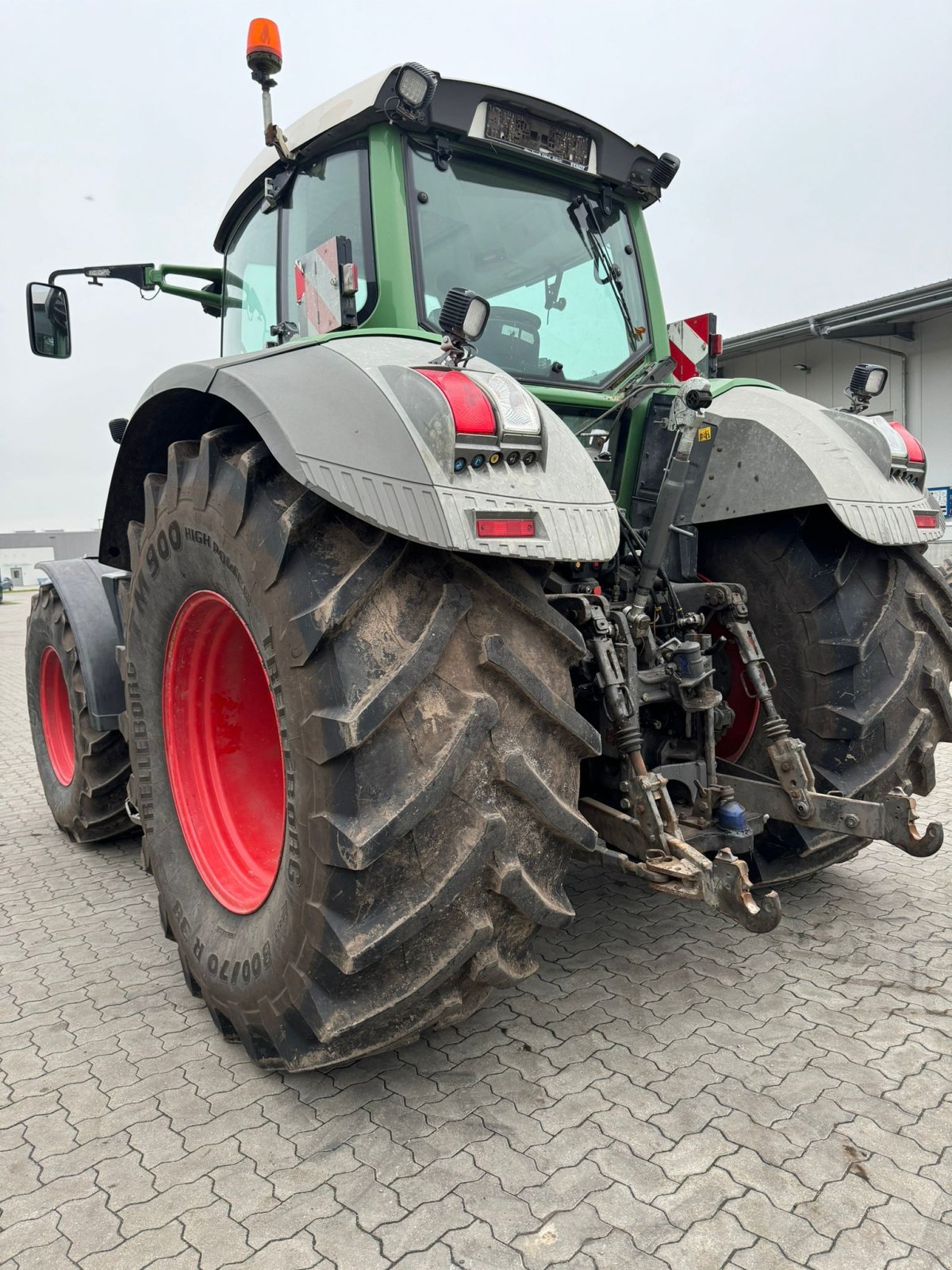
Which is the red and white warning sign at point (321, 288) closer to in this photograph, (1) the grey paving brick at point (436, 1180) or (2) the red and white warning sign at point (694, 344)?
(2) the red and white warning sign at point (694, 344)

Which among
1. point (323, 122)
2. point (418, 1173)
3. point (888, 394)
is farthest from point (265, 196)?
point (888, 394)

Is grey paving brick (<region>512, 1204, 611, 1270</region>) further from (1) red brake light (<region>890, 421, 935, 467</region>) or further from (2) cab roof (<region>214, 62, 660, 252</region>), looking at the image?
(2) cab roof (<region>214, 62, 660, 252</region>)

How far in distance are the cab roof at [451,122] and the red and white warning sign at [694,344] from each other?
0.54 m

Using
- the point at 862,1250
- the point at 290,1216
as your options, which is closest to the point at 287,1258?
the point at 290,1216

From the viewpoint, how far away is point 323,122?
8.70 feet

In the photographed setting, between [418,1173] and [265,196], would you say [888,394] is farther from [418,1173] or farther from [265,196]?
[418,1173]

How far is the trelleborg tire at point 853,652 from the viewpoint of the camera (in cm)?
267

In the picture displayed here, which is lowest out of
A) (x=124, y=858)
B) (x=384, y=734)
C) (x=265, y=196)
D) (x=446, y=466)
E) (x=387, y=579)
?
(x=124, y=858)

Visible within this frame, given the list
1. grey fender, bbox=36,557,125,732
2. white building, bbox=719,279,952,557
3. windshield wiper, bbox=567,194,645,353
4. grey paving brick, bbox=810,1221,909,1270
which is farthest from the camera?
white building, bbox=719,279,952,557

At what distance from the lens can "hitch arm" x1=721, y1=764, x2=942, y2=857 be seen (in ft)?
7.48

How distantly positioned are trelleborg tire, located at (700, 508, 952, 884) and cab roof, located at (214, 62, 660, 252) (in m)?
1.38

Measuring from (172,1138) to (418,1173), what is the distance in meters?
0.60

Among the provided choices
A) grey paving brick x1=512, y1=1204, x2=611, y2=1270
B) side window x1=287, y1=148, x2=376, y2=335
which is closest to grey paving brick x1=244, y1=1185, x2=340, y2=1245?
grey paving brick x1=512, y1=1204, x2=611, y2=1270

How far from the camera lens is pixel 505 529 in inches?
68.5
